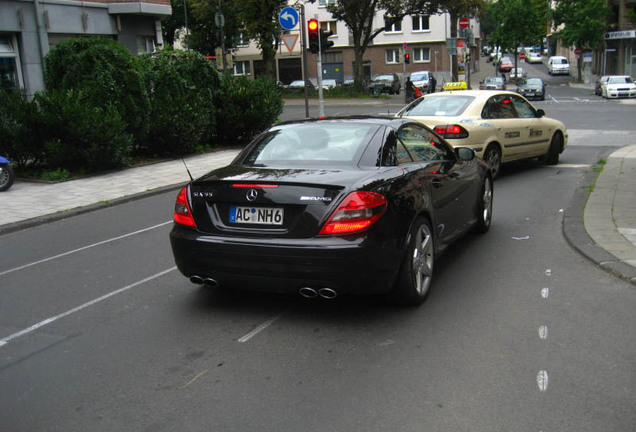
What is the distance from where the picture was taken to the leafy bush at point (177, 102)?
16.7 metres

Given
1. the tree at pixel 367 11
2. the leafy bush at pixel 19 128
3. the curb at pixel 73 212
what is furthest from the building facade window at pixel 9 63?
the tree at pixel 367 11

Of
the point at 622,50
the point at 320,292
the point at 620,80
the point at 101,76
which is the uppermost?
the point at 622,50

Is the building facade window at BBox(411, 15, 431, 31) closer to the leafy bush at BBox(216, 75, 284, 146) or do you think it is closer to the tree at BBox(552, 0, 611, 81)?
the tree at BBox(552, 0, 611, 81)

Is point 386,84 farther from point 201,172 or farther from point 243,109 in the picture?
point 201,172

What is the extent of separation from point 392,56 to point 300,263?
68.3 meters

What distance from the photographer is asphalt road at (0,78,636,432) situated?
3.70 metres

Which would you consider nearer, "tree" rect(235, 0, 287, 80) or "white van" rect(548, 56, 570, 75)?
"tree" rect(235, 0, 287, 80)

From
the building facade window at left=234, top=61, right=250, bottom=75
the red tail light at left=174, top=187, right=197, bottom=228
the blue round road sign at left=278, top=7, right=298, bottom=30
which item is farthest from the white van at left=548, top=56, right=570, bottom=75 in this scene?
the red tail light at left=174, top=187, right=197, bottom=228

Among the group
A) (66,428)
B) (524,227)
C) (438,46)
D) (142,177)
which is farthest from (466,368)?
(438,46)

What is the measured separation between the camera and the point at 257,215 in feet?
16.6

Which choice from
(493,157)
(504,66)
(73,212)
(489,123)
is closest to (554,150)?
(493,157)

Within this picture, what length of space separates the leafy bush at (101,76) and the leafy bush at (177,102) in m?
0.71

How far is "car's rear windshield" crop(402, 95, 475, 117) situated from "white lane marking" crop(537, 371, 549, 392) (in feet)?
26.5

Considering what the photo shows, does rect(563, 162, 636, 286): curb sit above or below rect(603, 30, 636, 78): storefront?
below
